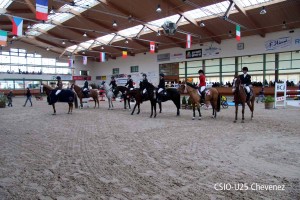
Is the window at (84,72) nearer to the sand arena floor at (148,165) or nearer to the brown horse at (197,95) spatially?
the brown horse at (197,95)

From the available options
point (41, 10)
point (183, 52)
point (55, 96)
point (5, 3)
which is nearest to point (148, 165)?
point (55, 96)

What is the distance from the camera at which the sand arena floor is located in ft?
9.89

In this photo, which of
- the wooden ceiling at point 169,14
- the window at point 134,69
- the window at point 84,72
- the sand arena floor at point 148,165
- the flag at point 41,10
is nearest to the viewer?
the sand arena floor at point 148,165

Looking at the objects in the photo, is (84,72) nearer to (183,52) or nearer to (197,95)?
(183,52)

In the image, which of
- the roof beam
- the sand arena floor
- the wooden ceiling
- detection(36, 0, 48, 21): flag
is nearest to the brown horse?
the sand arena floor

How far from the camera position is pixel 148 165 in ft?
13.3

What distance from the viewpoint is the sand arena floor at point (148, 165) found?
9.89 ft

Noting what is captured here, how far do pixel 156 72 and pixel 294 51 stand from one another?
1909 cm

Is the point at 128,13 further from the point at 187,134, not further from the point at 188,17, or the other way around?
the point at 187,134

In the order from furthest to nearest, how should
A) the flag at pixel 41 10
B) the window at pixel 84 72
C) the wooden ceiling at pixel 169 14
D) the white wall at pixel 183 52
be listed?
the window at pixel 84 72
the white wall at pixel 183 52
the wooden ceiling at pixel 169 14
the flag at pixel 41 10

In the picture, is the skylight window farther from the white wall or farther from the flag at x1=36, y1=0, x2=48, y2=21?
the white wall

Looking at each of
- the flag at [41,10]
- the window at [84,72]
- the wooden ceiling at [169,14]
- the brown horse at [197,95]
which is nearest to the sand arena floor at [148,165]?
the brown horse at [197,95]

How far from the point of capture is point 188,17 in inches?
948

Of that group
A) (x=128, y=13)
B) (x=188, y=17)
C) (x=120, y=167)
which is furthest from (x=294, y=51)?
(x=120, y=167)
